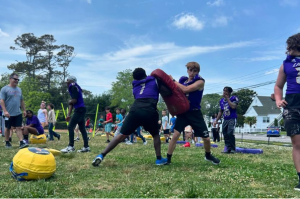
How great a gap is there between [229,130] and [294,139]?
4818 millimetres

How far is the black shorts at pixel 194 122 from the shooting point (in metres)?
5.39

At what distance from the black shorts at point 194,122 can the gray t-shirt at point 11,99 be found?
529 cm

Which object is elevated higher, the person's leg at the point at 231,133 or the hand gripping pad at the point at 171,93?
the hand gripping pad at the point at 171,93

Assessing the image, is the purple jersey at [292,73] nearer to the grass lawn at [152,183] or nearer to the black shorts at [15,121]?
the grass lawn at [152,183]

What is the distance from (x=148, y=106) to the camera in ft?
16.9

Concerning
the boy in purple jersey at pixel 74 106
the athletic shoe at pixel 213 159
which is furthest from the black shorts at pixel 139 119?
the boy in purple jersey at pixel 74 106

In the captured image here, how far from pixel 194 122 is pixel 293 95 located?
217 cm

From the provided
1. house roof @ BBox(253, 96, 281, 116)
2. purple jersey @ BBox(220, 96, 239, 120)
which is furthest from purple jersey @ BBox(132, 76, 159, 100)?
house roof @ BBox(253, 96, 281, 116)

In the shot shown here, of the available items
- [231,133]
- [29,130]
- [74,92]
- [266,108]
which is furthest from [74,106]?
[266,108]

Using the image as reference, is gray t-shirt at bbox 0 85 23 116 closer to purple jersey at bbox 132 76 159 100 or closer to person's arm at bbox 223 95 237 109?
purple jersey at bbox 132 76 159 100

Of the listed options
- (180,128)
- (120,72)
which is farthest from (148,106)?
(120,72)

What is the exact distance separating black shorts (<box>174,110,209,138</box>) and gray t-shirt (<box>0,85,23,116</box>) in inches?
208

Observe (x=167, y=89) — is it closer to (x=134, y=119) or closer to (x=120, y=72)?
(x=134, y=119)

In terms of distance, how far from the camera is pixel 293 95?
11.9 feet
